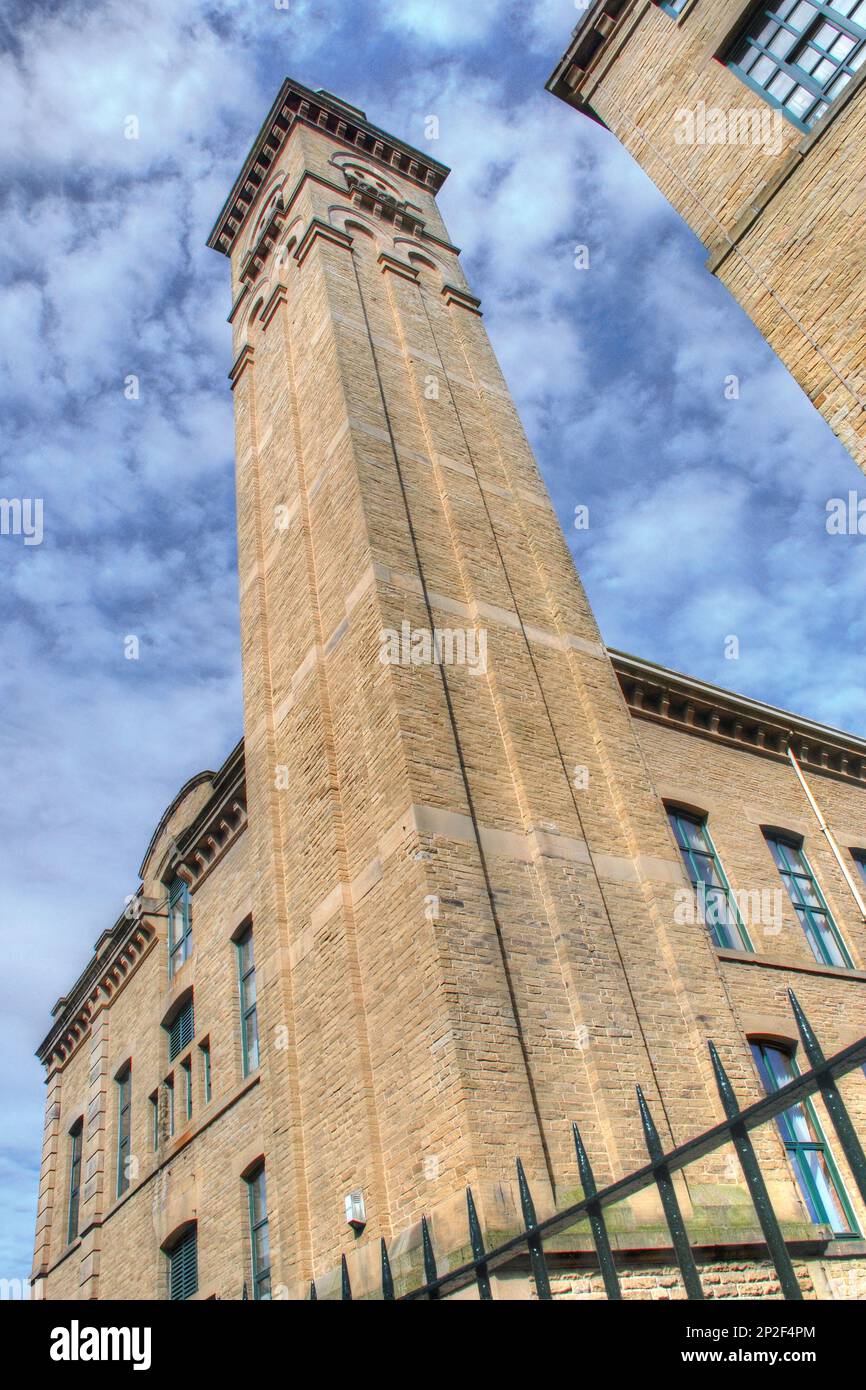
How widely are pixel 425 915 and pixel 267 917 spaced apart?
3.69m

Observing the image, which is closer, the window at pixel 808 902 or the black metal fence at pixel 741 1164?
the black metal fence at pixel 741 1164

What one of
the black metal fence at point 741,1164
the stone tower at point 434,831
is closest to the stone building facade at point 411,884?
the stone tower at point 434,831

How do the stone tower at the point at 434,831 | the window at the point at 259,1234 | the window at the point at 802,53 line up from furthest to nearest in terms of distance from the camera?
the window at the point at 259,1234 → the window at the point at 802,53 → the stone tower at the point at 434,831

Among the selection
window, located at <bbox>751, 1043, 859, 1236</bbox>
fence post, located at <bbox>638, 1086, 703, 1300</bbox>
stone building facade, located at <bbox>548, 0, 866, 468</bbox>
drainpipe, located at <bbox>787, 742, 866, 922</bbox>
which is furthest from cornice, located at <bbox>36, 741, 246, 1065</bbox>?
fence post, located at <bbox>638, 1086, 703, 1300</bbox>

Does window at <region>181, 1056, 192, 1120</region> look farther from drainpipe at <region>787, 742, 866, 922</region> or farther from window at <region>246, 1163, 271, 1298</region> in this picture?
drainpipe at <region>787, 742, 866, 922</region>

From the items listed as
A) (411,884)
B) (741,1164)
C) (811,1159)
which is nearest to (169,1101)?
(411,884)

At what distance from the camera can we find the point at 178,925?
18.8m

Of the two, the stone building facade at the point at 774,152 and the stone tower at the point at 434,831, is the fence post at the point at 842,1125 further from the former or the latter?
the stone building facade at the point at 774,152

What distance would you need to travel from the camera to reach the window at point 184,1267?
14.8m

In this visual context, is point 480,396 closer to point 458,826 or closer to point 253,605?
point 253,605

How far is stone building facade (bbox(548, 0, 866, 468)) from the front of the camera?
906 centimetres

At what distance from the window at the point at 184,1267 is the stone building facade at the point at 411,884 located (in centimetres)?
8

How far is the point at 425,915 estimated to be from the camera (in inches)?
364

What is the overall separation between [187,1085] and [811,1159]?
990 centimetres
